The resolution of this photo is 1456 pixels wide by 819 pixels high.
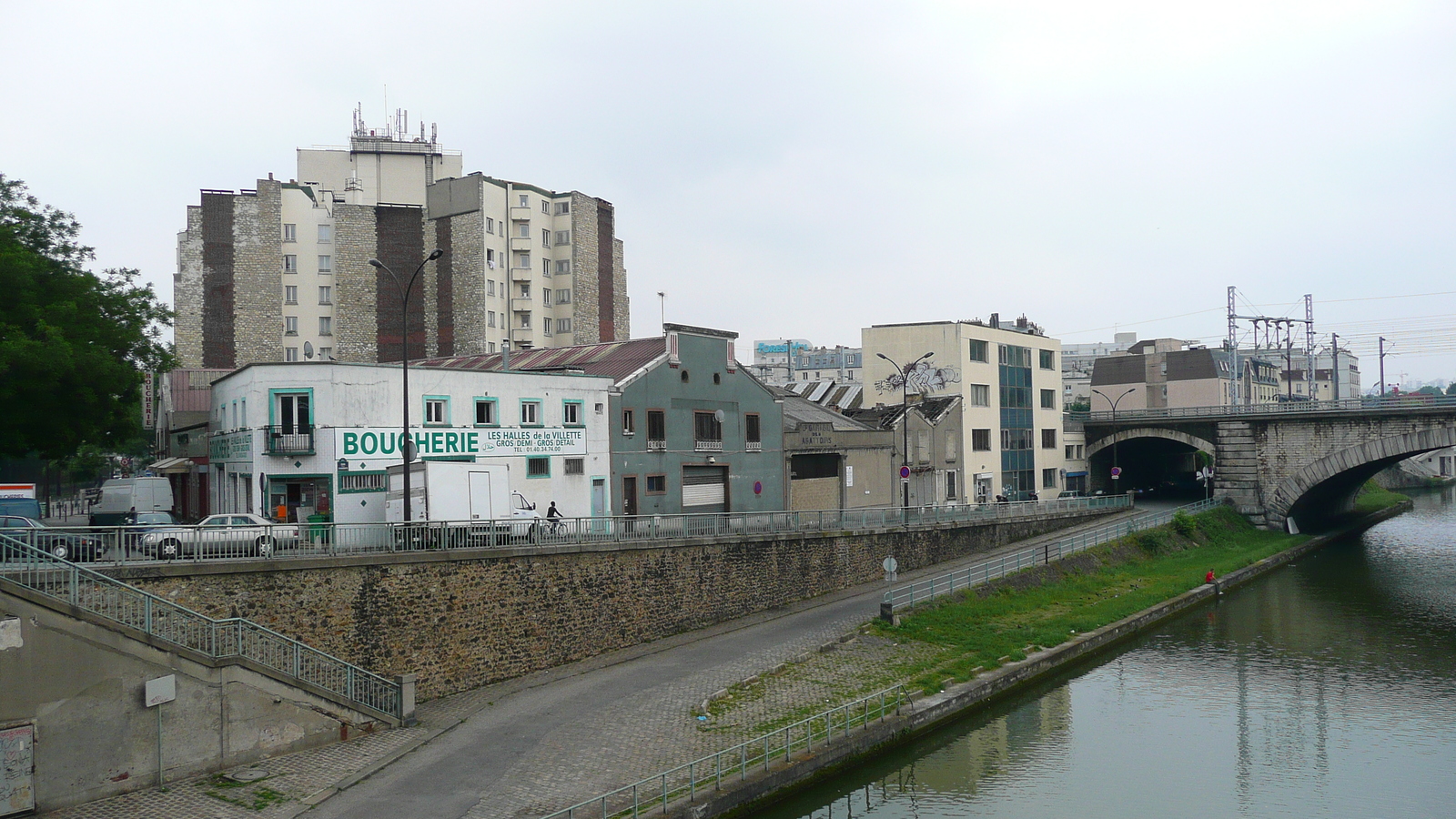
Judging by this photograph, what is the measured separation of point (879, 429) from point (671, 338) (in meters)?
16.2

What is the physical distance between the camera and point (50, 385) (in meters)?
26.2

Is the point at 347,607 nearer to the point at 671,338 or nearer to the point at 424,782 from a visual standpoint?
the point at 424,782

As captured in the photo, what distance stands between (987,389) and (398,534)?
43.9m

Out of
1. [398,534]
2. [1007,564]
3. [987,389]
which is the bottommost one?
[1007,564]

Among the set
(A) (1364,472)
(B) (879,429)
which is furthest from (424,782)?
(A) (1364,472)

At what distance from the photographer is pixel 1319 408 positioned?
56594 millimetres

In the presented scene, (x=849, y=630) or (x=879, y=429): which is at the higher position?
(x=879, y=429)

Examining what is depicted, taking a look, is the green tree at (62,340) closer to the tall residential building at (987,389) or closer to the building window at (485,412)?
the building window at (485,412)

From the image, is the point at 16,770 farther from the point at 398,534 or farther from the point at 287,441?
the point at 287,441

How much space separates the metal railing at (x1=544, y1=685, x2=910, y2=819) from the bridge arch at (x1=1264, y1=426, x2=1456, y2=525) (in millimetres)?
42438

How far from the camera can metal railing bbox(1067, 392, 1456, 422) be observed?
52531mm

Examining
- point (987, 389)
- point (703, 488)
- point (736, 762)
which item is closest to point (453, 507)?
point (736, 762)

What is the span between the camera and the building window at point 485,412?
32.1m

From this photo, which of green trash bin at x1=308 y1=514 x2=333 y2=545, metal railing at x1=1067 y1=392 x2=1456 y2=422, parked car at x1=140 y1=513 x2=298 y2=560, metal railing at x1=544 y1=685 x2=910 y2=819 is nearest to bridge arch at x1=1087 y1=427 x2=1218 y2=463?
metal railing at x1=1067 y1=392 x2=1456 y2=422
